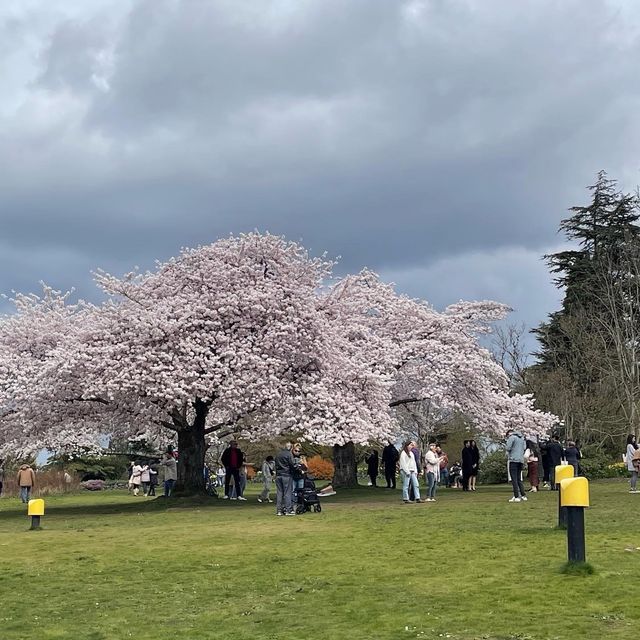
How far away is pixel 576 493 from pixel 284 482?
10.7 metres

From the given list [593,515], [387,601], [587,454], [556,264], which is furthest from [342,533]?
[556,264]

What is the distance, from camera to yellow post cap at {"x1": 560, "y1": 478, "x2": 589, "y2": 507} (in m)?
9.82

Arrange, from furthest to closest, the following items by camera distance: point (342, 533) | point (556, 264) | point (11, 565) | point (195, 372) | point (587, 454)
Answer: point (556, 264) → point (587, 454) → point (195, 372) → point (342, 533) → point (11, 565)

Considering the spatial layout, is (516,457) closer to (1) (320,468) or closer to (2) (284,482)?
(2) (284,482)

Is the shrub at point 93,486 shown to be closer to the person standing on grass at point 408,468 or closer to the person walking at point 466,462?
the person walking at point 466,462

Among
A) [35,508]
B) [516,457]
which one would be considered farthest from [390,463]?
[35,508]

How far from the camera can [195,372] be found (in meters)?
24.2

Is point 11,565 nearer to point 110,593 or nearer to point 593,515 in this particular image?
point 110,593

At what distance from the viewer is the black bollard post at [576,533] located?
979cm

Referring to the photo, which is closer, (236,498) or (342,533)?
(342,533)

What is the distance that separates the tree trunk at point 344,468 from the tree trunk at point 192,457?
326 inches

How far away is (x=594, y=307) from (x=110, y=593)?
47324mm

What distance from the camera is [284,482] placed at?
19.7 metres

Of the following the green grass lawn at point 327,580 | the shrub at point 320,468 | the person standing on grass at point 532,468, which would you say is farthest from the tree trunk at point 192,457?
the shrub at point 320,468
